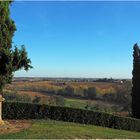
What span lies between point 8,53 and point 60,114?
301 inches

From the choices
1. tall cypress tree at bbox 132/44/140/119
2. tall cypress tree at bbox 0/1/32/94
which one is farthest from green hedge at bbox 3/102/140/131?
tall cypress tree at bbox 132/44/140/119

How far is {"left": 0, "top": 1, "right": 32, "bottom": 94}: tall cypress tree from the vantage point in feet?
60.5

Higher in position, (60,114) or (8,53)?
(8,53)

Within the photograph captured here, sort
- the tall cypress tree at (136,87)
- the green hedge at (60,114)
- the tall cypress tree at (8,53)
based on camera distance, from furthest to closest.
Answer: the tall cypress tree at (136,87), the green hedge at (60,114), the tall cypress tree at (8,53)

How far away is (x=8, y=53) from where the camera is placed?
18391mm

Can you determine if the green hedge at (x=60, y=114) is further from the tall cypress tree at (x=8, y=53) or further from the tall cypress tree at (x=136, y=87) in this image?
the tall cypress tree at (x=136, y=87)

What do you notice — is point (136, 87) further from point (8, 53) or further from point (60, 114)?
point (8, 53)

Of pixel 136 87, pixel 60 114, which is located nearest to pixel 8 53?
pixel 60 114

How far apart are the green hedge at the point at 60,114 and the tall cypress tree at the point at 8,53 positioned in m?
5.30

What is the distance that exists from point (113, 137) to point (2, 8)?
7.57 m

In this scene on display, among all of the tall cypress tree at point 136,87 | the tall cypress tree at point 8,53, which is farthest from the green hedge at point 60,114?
the tall cypress tree at point 136,87

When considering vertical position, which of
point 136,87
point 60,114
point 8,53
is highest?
point 8,53

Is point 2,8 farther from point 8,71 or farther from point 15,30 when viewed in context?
point 8,71

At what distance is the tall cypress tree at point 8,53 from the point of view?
18438 millimetres
